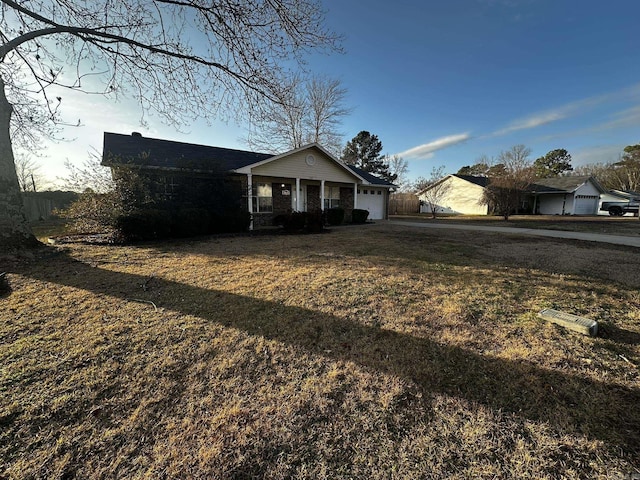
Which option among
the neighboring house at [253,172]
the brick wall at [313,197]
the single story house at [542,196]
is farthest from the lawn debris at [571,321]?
the single story house at [542,196]

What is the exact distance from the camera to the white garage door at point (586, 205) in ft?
91.4

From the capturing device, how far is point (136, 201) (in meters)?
8.92

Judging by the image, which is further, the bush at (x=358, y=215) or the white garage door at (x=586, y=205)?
the white garage door at (x=586, y=205)

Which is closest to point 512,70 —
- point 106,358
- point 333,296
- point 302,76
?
point 302,76

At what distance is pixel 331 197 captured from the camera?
17016 millimetres

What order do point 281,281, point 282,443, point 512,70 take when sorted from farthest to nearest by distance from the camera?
1. point 512,70
2. point 281,281
3. point 282,443

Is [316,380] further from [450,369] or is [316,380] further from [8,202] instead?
[8,202]

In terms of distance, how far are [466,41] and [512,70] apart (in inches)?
166

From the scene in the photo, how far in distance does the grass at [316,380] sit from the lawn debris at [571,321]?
0.41 feet

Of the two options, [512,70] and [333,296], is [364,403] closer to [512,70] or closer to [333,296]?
[333,296]

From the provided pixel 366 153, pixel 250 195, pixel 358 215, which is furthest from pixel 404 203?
pixel 250 195

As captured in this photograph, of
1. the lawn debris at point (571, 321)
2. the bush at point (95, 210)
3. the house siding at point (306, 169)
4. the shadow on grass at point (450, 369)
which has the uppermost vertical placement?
the house siding at point (306, 169)

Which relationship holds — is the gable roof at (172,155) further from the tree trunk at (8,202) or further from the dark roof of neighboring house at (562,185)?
the dark roof of neighboring house at (562,185)

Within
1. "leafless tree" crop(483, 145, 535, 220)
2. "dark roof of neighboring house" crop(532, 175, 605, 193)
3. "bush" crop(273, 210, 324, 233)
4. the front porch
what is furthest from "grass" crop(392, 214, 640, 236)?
"bush" crop(273, 210, 324, 233)
